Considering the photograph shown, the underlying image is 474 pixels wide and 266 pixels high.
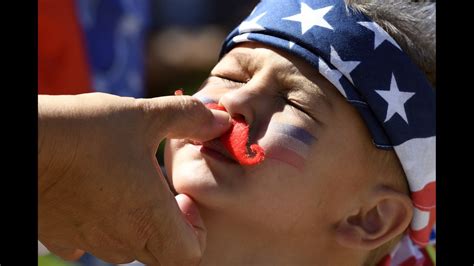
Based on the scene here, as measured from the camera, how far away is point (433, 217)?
299cm

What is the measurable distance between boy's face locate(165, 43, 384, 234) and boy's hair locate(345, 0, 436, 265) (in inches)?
10.8

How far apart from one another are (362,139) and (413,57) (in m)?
0.36

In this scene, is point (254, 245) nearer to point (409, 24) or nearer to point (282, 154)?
point (282, 154)

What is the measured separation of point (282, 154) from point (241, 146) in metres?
0.17

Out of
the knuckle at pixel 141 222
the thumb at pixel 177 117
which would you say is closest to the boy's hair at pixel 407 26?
the thumb at pixel 177 117

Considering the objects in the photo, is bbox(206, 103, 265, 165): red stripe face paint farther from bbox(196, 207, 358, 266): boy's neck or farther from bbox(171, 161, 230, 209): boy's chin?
bbox(196, 207, 358, 266): boy's neck

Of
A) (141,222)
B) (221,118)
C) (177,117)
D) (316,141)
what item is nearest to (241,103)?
(221,118)

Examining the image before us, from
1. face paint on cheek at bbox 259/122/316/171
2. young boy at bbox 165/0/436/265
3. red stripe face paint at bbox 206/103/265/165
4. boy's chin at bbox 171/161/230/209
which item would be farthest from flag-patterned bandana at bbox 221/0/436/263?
boy's chin at bbox 171/161/230/209

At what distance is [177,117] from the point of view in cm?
216

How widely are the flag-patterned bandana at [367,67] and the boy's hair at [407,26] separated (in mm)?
44

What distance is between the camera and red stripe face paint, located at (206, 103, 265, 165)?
96.7 inches

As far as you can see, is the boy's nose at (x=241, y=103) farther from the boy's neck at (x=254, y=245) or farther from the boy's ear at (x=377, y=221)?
the boy's ear at (x=377, y=221)

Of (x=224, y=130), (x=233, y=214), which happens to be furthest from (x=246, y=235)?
(x=224, y=130)
